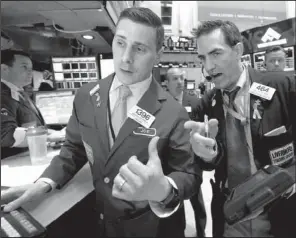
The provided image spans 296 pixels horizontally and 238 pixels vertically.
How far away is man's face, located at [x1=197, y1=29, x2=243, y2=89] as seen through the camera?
1.10m

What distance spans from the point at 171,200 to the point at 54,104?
5.48ft

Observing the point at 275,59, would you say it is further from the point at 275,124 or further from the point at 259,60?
the point at 275,124

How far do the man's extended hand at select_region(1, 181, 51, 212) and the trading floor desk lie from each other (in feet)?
0.06

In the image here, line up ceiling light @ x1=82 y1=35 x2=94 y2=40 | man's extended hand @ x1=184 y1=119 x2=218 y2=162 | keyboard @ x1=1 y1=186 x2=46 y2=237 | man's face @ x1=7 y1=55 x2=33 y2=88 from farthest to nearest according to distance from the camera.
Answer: ceiling light @ x1=82 y1=35 x2=94 y2=40, man's face @ x1=7 y1=55 x2=33 y2=88, man's extended hand @ x1=184 y1=119 x2=218 y2=162, keyboard @ x1=1 y1=186 x2=46 y2=237

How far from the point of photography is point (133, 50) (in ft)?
2.41

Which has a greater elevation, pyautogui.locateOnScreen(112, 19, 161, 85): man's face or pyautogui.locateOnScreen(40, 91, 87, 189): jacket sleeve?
pyautogui.locateOnScreen(112, 19, 161, 85): man's face

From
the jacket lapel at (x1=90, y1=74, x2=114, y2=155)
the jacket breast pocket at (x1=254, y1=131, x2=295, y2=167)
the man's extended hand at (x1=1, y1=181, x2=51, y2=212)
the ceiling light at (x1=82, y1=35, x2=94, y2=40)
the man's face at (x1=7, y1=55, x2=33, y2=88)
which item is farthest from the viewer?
the ceiling light at (x1=82, y1=35, x2=94, y2=40)

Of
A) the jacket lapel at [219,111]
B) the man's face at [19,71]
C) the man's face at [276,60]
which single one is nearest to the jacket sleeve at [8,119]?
the man's face at [19,71]

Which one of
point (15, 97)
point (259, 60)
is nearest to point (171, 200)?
point (15, 97)

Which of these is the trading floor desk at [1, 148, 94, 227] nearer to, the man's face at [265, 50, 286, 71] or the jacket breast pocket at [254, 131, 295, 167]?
the jacket breast pocket at [254, 131, 295, 167]

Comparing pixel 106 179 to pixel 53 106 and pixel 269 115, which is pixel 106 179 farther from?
pixel 53 106

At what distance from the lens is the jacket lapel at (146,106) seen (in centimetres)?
78

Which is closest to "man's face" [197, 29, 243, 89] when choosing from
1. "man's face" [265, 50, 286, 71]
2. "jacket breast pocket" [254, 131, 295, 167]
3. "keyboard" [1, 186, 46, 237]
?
"jacket breast pocket" [254, 131, 295, 167]

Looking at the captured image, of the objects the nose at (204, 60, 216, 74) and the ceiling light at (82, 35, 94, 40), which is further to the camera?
the ceiling light at (82, 35, 94, 40)
